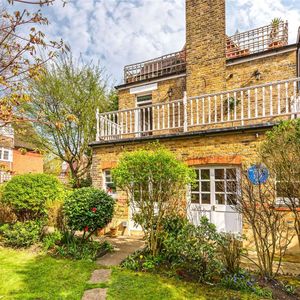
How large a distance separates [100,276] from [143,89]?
9.27 metres

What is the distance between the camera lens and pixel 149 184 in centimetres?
548

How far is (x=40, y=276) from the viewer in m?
4.69

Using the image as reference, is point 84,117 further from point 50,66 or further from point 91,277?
point 91,277

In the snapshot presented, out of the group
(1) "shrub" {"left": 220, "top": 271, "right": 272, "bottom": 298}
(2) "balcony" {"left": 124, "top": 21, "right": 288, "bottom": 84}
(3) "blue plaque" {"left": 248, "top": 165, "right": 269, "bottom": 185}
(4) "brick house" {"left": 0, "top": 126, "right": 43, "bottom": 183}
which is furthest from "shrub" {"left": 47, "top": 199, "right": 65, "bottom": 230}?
(4) "brick house" {"left": 0, "top": 126, "right": 43, "bottom": 183}

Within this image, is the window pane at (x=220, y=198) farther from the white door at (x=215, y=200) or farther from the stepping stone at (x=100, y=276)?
the stepping stone at (x=100, y=276)

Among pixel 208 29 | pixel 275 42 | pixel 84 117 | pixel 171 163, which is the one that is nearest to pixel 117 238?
pixel 171 163

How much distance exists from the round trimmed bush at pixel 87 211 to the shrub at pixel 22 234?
114 cm

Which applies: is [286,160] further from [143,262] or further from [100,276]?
[100,276]

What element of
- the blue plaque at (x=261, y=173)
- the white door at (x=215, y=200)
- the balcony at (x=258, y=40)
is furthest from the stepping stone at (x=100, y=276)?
the balcony at (x=258, y=40)

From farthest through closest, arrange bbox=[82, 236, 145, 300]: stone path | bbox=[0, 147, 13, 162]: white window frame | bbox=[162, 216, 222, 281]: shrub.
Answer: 1. bbox=[0, 147, 13, 162]: white window frame
2. bbox=[162, 216, 222, 281]: shrub
3. bbox=[82, 236, 145, 300]: stone path

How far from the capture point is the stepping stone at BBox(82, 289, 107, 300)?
382 cm

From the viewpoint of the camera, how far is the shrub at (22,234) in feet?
21.0

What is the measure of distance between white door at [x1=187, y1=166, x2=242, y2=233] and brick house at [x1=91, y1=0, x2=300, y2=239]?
29 millimetres

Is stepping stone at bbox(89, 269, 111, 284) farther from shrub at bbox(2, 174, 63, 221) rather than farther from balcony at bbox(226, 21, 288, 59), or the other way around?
balcony at bbox(226, 21, 288, 59)
